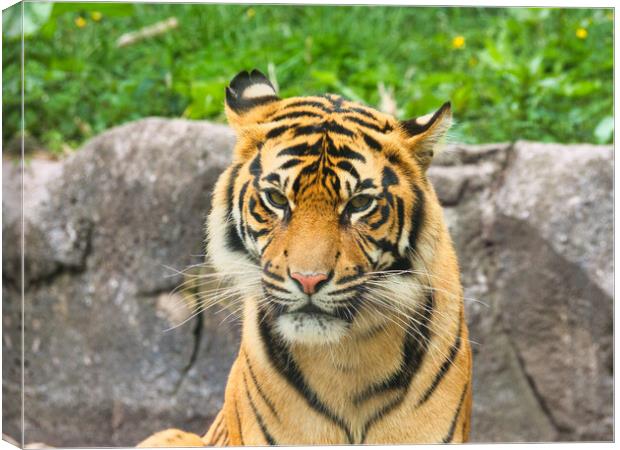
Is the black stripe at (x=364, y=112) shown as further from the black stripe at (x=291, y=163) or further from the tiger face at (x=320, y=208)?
the black stripe at (x=291, y=163)

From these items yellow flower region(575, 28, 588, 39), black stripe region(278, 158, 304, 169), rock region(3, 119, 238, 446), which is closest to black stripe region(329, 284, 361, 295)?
black stripe region(278, 158, 304, 169)

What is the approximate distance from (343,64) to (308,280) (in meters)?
1.63

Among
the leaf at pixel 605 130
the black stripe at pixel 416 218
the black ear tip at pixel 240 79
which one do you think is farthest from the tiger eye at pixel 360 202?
the leaf at pixel 605 130

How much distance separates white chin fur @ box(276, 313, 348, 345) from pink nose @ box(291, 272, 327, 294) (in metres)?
0.07

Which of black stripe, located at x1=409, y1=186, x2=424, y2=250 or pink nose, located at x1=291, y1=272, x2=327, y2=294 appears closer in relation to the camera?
pink nose, located at x1=291, y1=272, x2=327, y2=294

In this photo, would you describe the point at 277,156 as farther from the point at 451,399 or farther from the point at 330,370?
the point at 451,399

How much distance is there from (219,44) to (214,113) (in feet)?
0.92

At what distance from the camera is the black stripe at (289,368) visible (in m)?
2.23

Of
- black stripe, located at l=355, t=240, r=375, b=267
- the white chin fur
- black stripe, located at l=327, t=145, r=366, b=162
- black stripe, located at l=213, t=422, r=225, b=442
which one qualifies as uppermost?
black stripe, located at l=327, t=145, r=366, b=162

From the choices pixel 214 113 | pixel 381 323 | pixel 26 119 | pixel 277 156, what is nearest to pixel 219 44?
pixel 214 113

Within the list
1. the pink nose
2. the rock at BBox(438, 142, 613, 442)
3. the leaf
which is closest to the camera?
the pink nose

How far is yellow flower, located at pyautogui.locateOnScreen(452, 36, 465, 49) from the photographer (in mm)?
3467

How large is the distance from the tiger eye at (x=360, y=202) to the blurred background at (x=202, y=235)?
3.37 ft

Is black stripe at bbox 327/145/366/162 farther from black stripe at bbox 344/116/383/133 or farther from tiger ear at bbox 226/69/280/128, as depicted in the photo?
tiger ear at bbox 226/69/280/128
